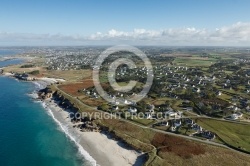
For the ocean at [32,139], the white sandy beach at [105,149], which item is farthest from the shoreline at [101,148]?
the ocean at [32,139]

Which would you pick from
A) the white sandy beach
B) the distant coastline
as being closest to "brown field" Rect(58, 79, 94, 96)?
the distant coastline

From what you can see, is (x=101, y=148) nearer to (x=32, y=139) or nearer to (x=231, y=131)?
(x=32, y=139)

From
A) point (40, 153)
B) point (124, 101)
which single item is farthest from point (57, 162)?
point (124, 101)

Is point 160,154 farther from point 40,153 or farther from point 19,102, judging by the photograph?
point 19,102

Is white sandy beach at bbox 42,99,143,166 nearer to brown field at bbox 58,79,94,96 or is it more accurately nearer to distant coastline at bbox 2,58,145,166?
Result: distant coastline at bbox 2,58,145,166

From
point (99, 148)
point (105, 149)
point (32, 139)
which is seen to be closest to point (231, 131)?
point (105, 149)

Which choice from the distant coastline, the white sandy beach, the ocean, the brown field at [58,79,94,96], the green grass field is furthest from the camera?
the brown field at [58,79,94,96]
